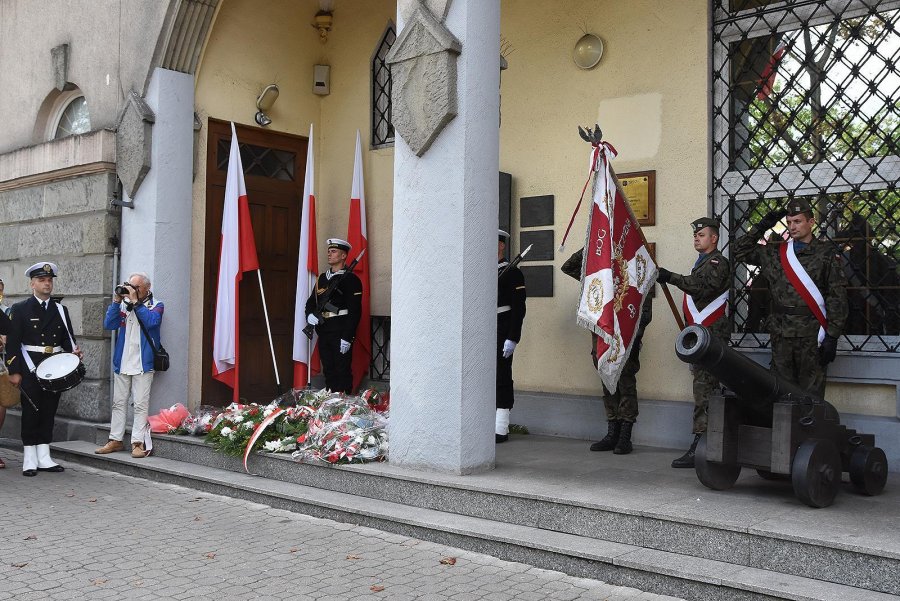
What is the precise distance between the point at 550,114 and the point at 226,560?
5245 mm

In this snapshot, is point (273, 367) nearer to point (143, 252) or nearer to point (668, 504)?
point (143, 252)

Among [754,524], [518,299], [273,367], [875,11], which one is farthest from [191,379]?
[875,11]

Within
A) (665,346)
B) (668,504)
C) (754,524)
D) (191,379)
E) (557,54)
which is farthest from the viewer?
(191,379)

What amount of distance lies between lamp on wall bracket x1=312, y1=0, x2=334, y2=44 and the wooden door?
4.42ft

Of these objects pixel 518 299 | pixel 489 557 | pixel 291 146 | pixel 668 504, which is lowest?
pixel 489 557

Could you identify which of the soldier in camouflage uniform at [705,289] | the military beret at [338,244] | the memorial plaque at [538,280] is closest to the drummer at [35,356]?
the military beret at [338,244]

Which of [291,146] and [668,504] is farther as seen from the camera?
[291,146]

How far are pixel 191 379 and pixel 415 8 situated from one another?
187 inches

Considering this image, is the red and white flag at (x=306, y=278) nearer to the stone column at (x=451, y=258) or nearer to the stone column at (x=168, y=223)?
the stone column at (x=168, y=223)

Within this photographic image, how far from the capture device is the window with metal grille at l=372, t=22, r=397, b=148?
33.2 ft

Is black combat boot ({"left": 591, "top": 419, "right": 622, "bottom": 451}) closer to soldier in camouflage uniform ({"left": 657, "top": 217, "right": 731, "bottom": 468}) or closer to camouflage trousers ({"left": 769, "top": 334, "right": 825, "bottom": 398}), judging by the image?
soldier in camouflage uniform ({"left": 657, "top": 217, "right": 731, "bottom": 468})

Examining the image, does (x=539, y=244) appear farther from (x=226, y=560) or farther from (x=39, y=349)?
(x=39, y=349)

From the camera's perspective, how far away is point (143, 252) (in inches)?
352

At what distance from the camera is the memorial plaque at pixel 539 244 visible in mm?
8516
